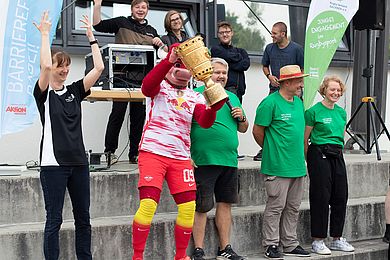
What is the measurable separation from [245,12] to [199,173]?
4.25 m

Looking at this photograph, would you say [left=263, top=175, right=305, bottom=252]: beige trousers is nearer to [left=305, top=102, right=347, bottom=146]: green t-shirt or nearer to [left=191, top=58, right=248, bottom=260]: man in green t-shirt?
[left=191, top=58, right=248, bottom=260]: man in green t-shirt

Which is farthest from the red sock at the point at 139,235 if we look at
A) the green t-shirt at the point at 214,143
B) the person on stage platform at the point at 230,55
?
the person on stage platform at the point at 230,55

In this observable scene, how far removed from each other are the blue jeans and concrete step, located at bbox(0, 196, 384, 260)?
454 mm

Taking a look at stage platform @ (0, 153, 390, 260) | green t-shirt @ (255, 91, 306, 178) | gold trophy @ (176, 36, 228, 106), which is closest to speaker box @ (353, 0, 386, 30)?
stage platform @ (0, 153, 390, 260)

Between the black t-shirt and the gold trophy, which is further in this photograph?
the black t-shirt

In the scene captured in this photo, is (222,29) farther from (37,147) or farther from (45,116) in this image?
(45,116)

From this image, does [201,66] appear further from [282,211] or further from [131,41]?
[131,41]

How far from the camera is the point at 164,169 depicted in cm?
521

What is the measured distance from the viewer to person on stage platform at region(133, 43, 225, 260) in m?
5.12

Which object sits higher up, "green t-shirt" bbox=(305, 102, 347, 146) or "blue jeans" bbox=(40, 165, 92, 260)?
"green t-shirt" bbox=(305, 102, 347, 146)

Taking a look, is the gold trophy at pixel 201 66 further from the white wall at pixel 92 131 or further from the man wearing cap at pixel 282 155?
the white wall at pixel 92 131

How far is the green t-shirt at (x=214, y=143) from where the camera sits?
5.84m

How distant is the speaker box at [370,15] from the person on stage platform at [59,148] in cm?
476

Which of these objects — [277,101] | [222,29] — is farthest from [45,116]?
[222,29]
